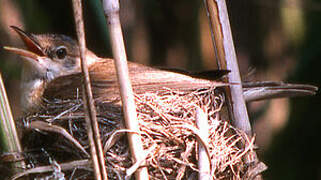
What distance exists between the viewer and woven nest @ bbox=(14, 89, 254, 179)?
1.90 meters

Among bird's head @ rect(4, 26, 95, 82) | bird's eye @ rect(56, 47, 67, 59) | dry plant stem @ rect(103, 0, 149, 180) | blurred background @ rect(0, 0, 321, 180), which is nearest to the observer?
dry plant stem @ rect(103, 0, 149, 180)

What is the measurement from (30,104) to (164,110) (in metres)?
0.92

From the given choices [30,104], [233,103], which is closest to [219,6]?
[233,103]

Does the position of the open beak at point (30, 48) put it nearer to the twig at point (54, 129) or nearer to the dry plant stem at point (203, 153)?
the twig at point (54, 129)

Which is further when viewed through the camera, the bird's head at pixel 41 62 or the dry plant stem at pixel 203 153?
the bird's head at pixel 41 62

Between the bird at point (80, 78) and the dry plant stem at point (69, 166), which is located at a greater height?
the bird at point (80, 78)

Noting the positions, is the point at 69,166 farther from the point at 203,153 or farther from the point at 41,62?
the point at 41,62

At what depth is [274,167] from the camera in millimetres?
3611

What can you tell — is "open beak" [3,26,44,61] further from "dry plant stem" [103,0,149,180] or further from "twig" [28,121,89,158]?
"dry plant stem" [103,0,149,180]

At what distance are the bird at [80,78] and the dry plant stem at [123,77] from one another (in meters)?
0.62

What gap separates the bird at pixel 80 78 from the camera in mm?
2400

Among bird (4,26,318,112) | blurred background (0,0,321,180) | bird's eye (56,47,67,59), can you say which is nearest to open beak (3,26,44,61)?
bird (4,26,318,112)

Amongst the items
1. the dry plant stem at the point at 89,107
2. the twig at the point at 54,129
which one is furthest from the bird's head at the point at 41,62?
the dry plant stem at the point at 89,107

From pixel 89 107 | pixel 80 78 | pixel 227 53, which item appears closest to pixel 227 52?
pixel 227 53
